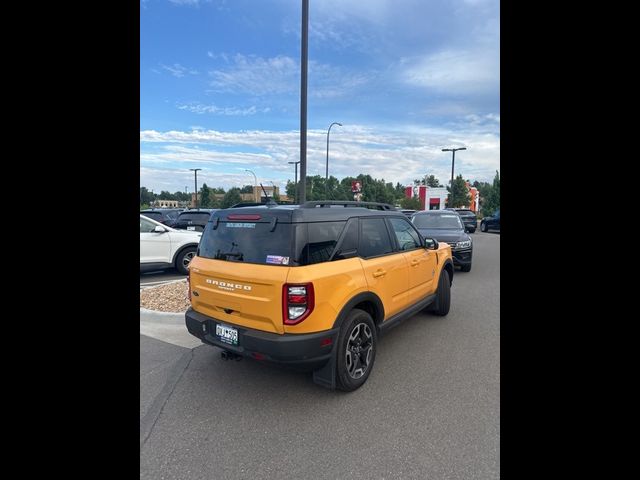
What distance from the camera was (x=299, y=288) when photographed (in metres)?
2.75

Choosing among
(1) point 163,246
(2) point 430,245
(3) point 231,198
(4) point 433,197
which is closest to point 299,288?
(2) point 430,245

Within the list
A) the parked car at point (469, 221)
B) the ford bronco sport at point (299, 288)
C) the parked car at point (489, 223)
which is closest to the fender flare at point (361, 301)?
the ford bronco sport at point (299, 288)

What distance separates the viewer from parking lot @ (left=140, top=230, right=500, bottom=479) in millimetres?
2254

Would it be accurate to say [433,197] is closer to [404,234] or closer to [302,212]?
[404,234]

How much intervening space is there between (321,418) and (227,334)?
1117mm

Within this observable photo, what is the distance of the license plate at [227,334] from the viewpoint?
9.94 feet

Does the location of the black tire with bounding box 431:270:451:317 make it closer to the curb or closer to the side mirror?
the side mirror

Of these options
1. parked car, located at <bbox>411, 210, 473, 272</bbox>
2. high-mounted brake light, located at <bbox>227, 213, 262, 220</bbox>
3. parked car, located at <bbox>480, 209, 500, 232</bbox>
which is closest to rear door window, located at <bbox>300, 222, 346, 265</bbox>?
high-mounted brake light, located at <bbox>227, 213, 262, 220</bbox>

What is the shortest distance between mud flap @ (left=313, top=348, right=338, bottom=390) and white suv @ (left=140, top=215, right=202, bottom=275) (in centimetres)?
667

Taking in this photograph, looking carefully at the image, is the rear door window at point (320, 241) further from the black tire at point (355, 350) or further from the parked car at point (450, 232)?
the parked car at point (450, 232)
